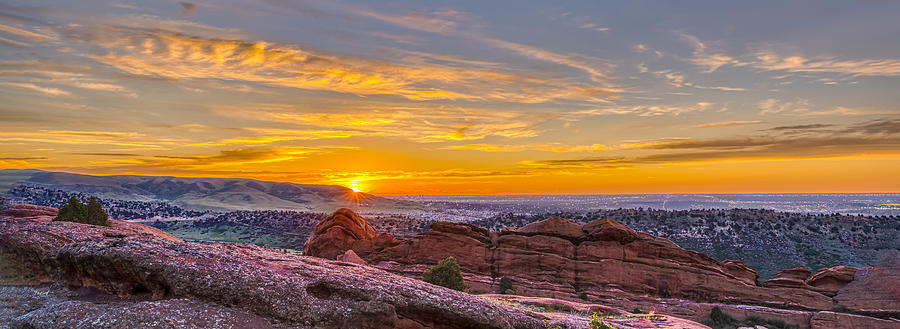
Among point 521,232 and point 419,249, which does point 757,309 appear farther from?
point 419,249

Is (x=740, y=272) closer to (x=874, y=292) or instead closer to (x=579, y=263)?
(x=874, y=292)

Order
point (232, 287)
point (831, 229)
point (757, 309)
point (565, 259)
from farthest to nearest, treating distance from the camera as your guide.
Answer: point (831, 229) < point (565, 259) < point (757, 309) < point (232, 287)

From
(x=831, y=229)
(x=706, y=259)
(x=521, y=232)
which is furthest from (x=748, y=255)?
(x=521, y=232)

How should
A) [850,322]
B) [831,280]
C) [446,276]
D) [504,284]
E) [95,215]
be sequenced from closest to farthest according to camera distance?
[850,322] → [446,276] → [95,215] → [504,284] → [831,280]

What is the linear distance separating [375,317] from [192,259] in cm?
682

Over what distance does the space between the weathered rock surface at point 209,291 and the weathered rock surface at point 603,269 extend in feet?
89.8

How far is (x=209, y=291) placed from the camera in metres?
15.0

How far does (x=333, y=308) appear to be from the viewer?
15.8 m

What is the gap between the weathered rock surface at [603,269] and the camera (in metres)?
42.1

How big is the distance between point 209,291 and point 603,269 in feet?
133

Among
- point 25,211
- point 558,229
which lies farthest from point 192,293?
point 558,229

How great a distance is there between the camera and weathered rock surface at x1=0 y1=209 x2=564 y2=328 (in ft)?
45.8

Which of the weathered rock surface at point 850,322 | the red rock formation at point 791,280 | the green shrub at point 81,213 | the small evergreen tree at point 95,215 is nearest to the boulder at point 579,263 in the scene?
the red rock formation at point 791,280

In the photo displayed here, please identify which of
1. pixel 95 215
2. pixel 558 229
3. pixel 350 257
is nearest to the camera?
pixel 95 215
